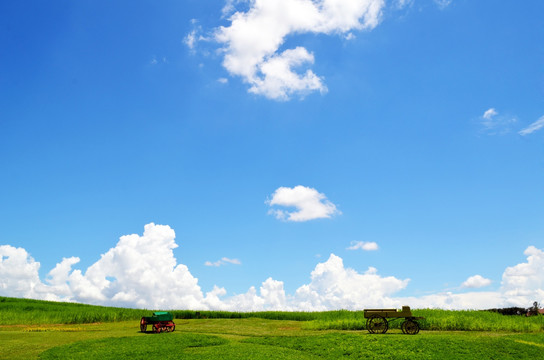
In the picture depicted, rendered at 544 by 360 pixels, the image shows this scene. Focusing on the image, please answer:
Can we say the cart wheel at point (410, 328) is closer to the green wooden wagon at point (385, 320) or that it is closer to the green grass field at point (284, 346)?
the green wooden wagon at point (385, 320)

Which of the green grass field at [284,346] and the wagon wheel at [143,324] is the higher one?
the wagon wheel at [143,324]

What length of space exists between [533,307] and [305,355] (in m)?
31.3

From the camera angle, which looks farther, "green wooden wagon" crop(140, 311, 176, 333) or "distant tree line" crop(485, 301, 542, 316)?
"distant tree line" crop(485, 301, 542, 316)

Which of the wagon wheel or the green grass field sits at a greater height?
the wagon wheel

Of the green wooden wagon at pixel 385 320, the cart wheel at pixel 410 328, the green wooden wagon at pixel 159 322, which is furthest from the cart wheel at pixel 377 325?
the green wooden wagon at pixel 159 322

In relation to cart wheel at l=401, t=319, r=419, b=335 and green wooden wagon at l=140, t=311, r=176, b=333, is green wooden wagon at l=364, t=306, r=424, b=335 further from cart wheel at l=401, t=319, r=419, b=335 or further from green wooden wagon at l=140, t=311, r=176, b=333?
green wooden wagon at l=140, t=311, r=176, b=333

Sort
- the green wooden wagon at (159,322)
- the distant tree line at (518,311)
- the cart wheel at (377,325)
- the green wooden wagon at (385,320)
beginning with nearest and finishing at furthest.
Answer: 1. the green wooden wagon at (385,320)
2. the cart wheel at (377,325)
3. the green wooden wagon at (159,322)
4. the distant tree line at (518,311)

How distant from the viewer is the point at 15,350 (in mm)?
22672

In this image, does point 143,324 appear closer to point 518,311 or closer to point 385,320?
point 385,320

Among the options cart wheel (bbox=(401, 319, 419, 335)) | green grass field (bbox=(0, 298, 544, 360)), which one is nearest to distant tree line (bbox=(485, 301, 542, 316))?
green grass field (bbox=(0, 298, 544, 360))

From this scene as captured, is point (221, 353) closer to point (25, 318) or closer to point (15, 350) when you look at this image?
point (15, 350)

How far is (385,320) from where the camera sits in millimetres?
26297

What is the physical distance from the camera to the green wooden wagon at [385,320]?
25656mm

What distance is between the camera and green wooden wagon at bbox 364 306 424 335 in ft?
84.2
